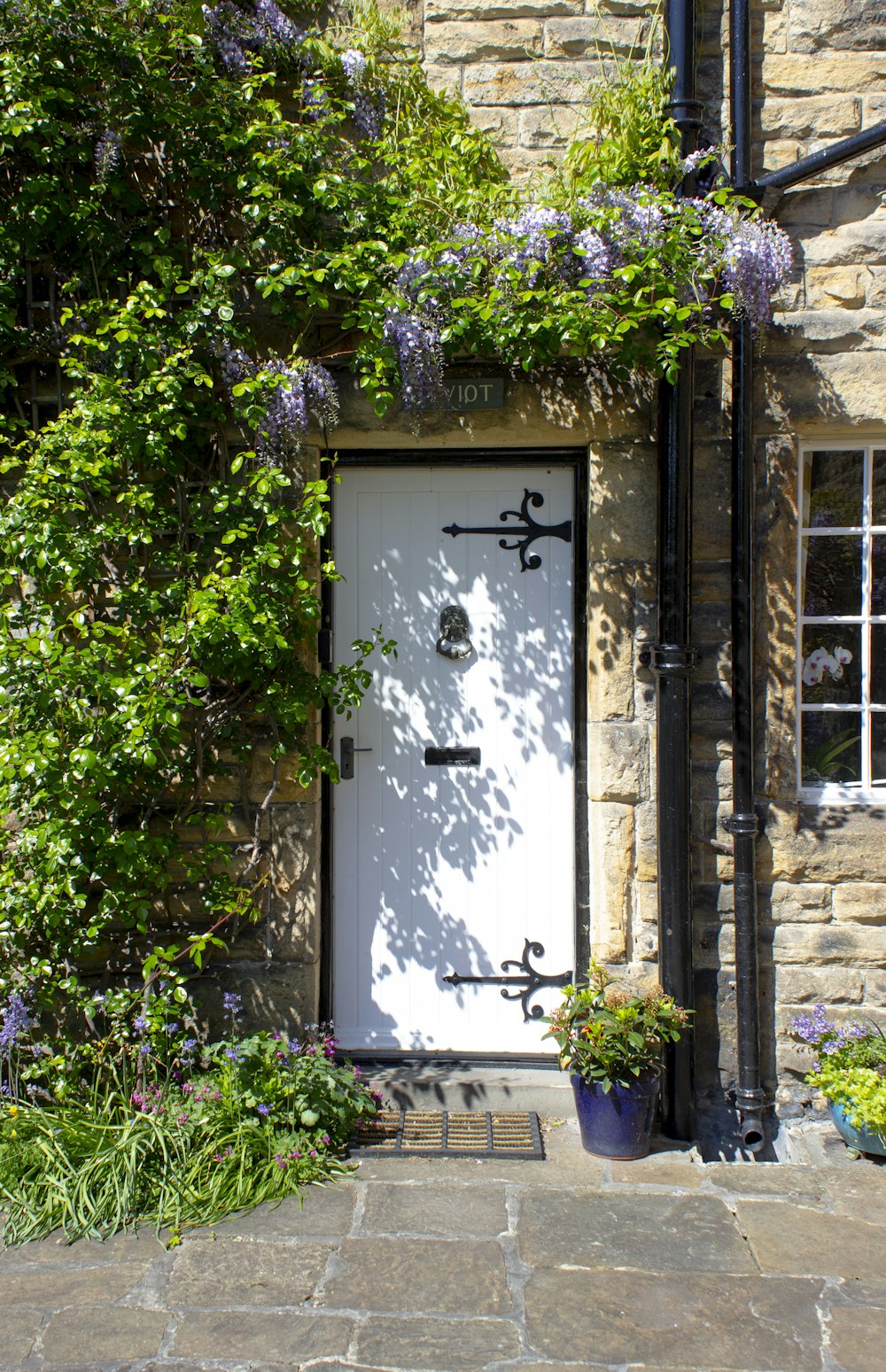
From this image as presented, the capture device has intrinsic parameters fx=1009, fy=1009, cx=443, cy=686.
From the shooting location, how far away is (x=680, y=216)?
339 centimetres

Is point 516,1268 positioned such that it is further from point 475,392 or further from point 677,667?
point 475,392

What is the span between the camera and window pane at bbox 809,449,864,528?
12.5 feet

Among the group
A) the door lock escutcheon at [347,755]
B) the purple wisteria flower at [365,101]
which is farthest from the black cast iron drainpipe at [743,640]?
the door lock escutcheon at [347,755]

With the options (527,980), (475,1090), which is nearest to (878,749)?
(527,980)

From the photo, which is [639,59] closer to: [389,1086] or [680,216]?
[680,216]

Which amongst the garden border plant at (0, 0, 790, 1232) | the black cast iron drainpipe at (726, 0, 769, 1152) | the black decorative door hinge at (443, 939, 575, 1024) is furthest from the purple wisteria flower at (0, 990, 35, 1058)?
the black cast iron drainpipe at (726, 0, 769, 1152)

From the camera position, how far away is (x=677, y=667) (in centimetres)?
351

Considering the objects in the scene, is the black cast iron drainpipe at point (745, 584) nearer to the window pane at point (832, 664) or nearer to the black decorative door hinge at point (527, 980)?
the window pane at point (832, 664)

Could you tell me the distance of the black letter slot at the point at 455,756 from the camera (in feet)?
12.7

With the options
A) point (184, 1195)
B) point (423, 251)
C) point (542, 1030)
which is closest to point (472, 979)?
point (542, 1030)

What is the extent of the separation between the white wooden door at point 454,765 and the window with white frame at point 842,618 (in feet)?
2.97

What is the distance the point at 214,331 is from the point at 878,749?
2862 millimetres

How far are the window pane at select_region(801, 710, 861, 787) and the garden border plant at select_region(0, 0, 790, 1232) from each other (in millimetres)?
1470

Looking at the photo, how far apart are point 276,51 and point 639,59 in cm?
133
